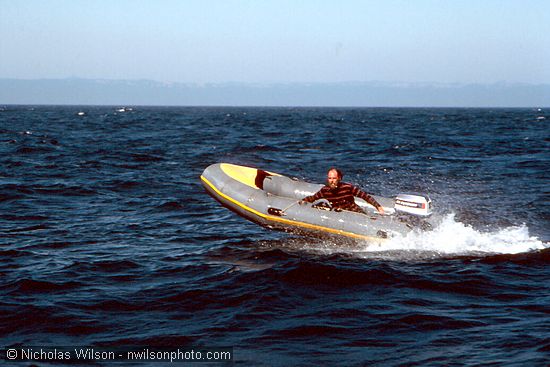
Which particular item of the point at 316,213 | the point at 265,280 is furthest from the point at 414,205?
the point at 265,280

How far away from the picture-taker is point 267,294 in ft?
27.3

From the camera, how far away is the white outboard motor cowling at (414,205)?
10.8 meters

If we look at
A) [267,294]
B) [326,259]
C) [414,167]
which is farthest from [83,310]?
[414,167]

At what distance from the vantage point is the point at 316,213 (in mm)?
11195

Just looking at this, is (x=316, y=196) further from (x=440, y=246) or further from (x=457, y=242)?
(x=457, y=242)

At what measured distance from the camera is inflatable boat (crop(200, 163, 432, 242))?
10.8 metres

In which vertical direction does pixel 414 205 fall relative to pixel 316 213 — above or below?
above

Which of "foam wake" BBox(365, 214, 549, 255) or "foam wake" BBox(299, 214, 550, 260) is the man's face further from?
"foam wake" BBox(365, 214, 549, 255)

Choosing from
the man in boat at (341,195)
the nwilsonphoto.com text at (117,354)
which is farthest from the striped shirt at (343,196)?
the nwilsonphoto.com text at (117,354)

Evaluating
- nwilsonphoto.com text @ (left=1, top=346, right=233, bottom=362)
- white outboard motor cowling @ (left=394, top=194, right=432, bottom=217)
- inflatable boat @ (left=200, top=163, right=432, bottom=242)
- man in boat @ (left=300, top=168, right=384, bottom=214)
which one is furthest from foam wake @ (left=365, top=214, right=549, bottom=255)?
nwilsonphoto.com text @ (left=1, top=346, right=233, bottom=362)

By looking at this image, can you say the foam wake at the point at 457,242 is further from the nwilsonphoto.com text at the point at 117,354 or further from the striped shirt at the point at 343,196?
the nwilsonphoto.com text at the point at 117,354

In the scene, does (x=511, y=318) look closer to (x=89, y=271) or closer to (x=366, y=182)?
(x=89, y=271)

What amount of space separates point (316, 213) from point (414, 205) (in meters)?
1.74

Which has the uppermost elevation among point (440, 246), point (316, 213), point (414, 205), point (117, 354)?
A: point (414, 205)
